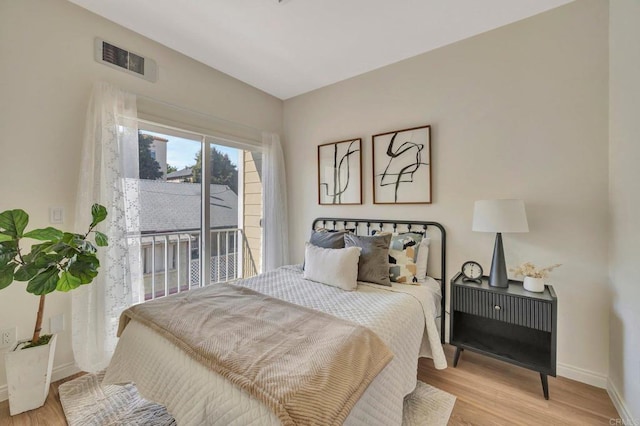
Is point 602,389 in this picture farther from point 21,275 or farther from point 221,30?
point 221,30

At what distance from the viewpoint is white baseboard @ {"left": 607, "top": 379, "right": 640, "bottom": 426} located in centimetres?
149

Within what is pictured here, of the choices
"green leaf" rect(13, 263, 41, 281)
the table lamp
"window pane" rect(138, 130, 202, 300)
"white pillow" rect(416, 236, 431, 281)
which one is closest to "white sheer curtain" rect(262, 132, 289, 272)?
"window pane" rect(138, 130, 202, 300)

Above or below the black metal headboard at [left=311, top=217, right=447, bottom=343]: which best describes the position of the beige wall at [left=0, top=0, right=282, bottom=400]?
above

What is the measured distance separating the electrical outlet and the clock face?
331 centimetres

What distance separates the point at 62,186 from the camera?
1963 mm

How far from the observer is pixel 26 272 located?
151 cm

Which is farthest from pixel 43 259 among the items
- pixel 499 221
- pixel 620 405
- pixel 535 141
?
pixel 620 405

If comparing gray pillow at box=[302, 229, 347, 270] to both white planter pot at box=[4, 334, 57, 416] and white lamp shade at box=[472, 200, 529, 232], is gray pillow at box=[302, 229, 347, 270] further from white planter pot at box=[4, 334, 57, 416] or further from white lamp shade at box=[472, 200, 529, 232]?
white planter pot at box=[4, 334, 57, 416]

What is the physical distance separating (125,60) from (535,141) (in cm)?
336

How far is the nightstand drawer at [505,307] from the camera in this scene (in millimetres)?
1752

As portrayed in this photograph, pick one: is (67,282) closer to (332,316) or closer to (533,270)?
(332,316)

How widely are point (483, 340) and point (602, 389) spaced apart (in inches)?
29.3

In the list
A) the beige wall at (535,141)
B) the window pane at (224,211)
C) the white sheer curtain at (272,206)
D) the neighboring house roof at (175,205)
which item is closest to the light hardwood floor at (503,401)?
the beige wall at (535,141)

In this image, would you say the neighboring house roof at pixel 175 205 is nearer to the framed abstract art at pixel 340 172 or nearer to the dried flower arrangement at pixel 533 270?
the framed abstract art at pixel 340 172
